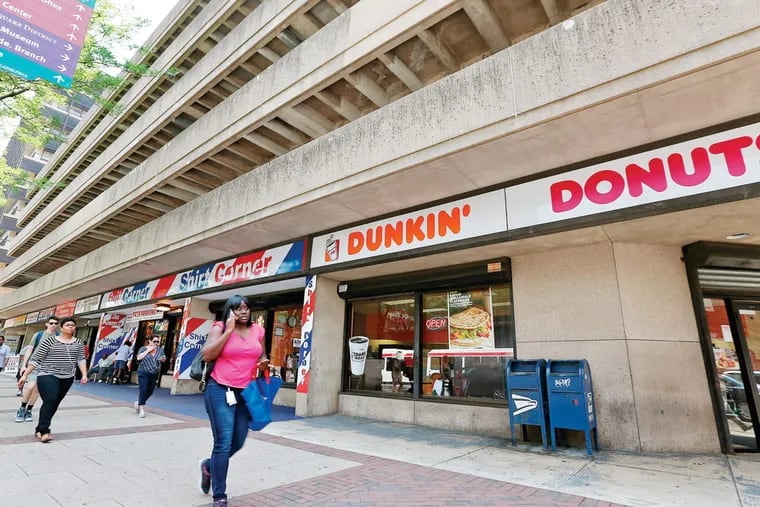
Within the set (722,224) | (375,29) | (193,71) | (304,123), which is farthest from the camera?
(193,71)

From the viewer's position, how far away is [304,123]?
934 centimetres

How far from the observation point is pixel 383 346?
904 cm

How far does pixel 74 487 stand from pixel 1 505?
56 cm

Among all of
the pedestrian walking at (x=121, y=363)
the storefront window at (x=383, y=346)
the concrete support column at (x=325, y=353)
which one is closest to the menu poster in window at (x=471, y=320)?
the storefront window at (x=383, y=346)

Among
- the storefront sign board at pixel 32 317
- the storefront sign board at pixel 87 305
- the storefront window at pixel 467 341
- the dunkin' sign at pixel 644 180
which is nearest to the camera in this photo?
the dunkin' sign at pixel 644 180

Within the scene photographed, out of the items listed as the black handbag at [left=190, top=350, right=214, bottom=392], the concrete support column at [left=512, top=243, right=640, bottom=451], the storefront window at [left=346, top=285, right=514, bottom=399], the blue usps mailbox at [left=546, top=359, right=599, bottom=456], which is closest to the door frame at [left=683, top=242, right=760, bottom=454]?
the concrete support column at [left=512, top=243, right=640, bottom=451]

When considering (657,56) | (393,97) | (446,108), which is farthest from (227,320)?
(393,97)

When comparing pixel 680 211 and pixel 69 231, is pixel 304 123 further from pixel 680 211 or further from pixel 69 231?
pixel 69 231

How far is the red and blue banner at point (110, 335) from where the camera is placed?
17.8 meters

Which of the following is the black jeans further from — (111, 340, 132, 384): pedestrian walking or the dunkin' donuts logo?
(111, 340, 132, 384): pedestrian walking

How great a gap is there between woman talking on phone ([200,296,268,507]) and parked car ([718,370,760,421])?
740cm

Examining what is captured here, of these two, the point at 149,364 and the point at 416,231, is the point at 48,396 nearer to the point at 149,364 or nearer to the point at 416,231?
the point at 149,364

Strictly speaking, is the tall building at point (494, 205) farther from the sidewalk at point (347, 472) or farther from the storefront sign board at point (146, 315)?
the storefront sign board at point (146, 315)

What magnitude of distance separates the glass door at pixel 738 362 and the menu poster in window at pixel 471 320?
3594 millimetres
